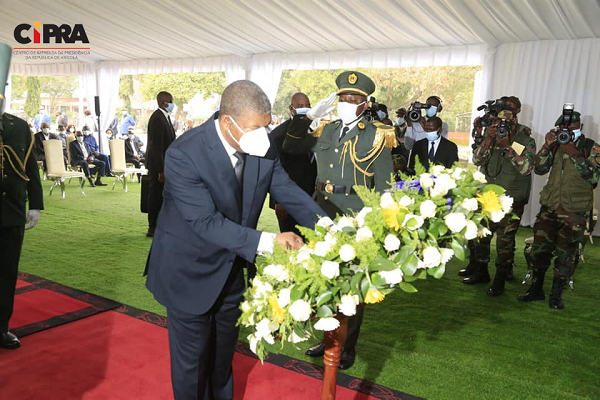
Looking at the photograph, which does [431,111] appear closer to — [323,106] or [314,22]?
[323,106]

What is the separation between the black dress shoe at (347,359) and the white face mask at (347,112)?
149 cm

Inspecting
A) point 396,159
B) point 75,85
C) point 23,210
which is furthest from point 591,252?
point 75,85

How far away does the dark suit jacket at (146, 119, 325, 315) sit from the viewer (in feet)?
6.13

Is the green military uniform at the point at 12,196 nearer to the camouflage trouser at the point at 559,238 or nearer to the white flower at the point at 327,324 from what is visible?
the white flower at the point at 327,324

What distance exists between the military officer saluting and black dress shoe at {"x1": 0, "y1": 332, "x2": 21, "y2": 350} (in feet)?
6.16

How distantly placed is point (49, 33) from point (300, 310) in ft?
42.0

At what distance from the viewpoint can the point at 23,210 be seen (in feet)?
10.8

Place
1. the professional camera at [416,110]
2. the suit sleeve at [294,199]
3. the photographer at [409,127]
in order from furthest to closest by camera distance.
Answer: the photographer at [409,127]
the professional camera at [416,110]
the suit sleeve at [294,199]

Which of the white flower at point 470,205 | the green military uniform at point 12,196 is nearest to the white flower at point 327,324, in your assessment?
the white flower at point 470,205

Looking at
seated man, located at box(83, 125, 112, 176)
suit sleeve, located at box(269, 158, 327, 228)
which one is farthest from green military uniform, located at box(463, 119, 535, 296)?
seated man, located at box(83, 125, 112, 176)

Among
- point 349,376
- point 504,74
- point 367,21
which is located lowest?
point 349,376

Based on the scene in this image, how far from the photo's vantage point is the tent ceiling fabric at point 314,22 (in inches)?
274

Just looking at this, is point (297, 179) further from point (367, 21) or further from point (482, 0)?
point (367, 21)

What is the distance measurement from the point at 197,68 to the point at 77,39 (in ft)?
9.35
